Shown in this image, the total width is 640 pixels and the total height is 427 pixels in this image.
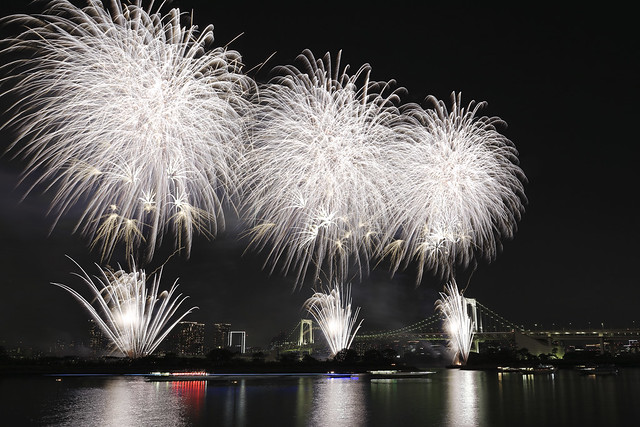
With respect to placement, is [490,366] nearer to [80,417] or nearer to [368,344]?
[368,344]

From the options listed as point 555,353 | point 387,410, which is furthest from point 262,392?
point 555,353

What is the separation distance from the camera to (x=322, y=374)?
192 feet

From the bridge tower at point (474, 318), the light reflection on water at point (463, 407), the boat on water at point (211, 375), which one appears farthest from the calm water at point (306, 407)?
the bridge tower at point (474, 318)

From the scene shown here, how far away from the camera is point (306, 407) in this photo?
26375 mm

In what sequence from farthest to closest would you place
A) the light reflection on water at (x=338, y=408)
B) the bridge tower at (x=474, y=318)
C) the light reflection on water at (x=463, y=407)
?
1. the bridge tower at (x=474, y=318)
2. the light reflection on water at (x=463, y=407)
3. the light reflection on water at (x=338, y=408)

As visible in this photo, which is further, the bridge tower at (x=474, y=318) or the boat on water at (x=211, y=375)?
the bridge tower at (x=474, y=318)

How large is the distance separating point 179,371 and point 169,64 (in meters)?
33.8

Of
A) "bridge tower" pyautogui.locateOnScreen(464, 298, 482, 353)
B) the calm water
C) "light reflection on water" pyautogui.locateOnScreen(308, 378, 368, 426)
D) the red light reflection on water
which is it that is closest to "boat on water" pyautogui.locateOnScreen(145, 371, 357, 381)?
the red light reflection on water

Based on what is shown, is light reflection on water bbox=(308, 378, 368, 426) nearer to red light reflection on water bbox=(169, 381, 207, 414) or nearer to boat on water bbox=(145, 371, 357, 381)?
red light reflection on water bbox=(169, 381, 207, 414)

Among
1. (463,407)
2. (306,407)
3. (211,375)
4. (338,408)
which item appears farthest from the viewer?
Answer: (211,375)

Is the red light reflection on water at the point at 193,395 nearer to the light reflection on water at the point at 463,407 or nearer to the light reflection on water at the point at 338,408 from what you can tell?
the light reflection on water at the point at 338,408

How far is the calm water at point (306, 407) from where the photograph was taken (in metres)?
21.9

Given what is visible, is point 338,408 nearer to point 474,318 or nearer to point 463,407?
point 463,407

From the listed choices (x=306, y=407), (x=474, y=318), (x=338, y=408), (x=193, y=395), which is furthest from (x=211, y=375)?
(x=474, y=318)
